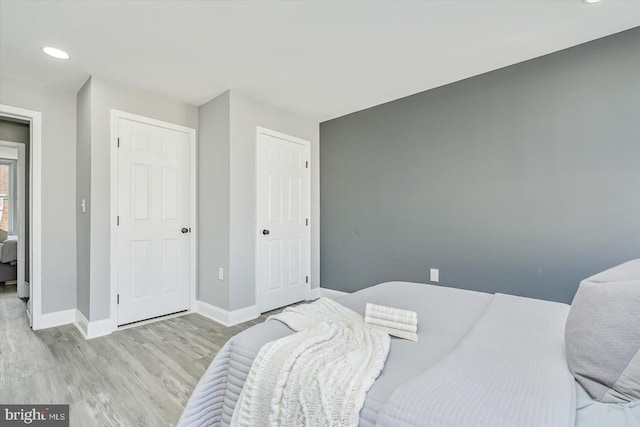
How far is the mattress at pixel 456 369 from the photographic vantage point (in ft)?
2.34

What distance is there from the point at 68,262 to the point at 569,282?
4401mm

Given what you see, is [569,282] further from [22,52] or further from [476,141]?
[22,52]

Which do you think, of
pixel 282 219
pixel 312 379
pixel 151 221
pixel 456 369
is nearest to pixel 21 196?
pixel 151 221

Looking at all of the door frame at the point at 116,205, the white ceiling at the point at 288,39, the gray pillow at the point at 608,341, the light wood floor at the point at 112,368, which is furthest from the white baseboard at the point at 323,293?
the gray pillow at the point at 608,341

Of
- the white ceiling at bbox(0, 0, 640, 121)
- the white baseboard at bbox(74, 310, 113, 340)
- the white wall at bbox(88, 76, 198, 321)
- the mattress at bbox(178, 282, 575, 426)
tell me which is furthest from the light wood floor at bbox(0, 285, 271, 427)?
the white ceiling at bbox(0, 0, 640, 121)

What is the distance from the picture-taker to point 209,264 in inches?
127

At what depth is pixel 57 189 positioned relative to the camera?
291 cm

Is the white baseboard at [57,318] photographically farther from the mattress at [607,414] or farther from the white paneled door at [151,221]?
the mattress at [607,414]

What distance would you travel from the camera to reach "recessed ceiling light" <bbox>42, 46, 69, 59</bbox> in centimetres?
227

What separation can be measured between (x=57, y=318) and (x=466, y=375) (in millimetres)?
3592

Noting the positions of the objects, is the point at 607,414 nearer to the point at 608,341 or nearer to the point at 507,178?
the point at 608,341

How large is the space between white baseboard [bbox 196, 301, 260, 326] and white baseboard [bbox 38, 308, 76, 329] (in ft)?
3.77

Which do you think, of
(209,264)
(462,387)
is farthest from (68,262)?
(462,387)

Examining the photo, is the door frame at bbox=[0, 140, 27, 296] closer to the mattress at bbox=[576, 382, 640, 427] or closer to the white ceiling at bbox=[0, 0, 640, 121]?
the white ceiling at bbox=[0, 0, 640, 121]
